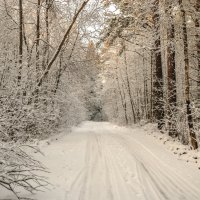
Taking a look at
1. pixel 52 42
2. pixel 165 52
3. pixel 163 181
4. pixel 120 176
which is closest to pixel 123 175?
pixel 120 176

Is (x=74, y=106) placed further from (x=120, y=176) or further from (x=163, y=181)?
(x=163, y=181)

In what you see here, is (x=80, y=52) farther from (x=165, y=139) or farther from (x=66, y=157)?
(x=66, y=157)

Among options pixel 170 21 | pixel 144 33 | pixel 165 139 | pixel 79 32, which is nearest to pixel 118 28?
pixel 144 33

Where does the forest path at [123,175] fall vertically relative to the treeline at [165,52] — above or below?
below

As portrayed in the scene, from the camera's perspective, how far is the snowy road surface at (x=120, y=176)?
7820mm

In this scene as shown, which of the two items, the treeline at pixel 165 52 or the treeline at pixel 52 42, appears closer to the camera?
the treeline at pixel 165 52

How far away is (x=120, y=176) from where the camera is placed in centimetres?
959

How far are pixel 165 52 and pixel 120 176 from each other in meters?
18.1

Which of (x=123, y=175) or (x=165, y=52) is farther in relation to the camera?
(x=165, y=52)

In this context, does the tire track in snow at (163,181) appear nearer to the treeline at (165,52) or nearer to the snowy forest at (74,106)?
the snowy forest at (74,106)

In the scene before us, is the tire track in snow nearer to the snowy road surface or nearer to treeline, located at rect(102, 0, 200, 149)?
the snowy road surface

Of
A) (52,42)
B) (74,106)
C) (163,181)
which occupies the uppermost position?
(52,42)

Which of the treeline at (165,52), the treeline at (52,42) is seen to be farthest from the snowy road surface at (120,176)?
the treeline at (52,42)

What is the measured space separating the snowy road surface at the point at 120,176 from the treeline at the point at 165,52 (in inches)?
94.5
